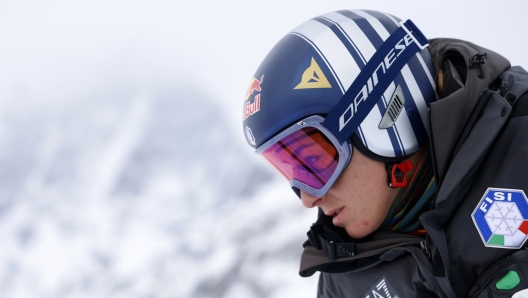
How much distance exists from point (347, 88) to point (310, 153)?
0.27 m

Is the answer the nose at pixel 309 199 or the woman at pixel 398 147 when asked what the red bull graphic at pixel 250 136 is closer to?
the woman at pixel 398 147

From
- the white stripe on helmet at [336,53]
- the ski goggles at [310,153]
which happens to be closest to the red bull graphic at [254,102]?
the ski goggles at [310,153]

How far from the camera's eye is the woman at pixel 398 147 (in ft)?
4.75

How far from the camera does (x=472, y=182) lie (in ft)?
4.91

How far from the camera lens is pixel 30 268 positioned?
315cm

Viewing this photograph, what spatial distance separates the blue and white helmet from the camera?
5.59 ft

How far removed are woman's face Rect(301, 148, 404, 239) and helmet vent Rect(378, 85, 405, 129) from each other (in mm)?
135

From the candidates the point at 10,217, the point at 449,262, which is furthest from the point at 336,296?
the point at 10,217

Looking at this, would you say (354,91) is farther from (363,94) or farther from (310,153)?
(310,153)

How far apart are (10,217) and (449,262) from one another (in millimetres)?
2946

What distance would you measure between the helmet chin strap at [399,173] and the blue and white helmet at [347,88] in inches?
1.0

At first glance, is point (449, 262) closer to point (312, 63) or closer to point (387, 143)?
point (387, 143)

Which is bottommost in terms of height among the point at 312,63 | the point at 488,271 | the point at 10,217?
the point at 488,271

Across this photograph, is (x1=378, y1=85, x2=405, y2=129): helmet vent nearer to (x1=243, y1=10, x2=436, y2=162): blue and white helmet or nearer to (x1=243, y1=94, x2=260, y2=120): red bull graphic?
(x1=243, y1=10, x2=436, y2=162): blue and white helmet
